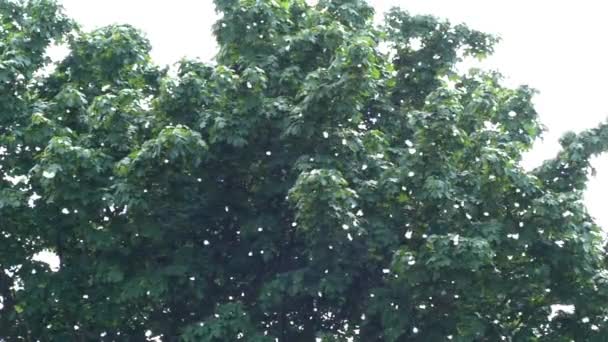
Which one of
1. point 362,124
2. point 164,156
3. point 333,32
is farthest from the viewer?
point 362,124

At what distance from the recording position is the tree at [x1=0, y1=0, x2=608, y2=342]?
36.5 ft

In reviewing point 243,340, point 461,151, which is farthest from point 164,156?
point 461,151

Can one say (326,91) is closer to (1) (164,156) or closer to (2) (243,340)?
(1) (164,156)

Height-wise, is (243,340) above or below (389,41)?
below

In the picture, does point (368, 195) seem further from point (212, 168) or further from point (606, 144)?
point (606, 144)

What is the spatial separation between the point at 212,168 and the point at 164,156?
1227 mm

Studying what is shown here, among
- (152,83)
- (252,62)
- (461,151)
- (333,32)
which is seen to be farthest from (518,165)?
(152,83)

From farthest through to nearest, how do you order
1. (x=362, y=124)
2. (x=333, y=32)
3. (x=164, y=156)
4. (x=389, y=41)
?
(x=389, y=41), (x=362, y=124), (x=333, y=32), (x=164, y=156)

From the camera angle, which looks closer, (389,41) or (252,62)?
(252,62)

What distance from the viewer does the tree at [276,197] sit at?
1112cm

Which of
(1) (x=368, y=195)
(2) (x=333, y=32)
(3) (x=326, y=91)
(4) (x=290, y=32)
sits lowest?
(1) (x=368, y=195)

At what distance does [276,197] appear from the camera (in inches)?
489

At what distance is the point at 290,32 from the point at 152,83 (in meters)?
1.96

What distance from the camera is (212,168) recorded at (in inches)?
485
